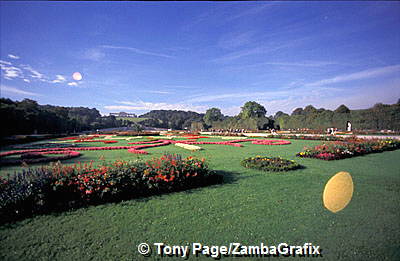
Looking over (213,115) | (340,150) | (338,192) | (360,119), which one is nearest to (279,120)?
(360,119)

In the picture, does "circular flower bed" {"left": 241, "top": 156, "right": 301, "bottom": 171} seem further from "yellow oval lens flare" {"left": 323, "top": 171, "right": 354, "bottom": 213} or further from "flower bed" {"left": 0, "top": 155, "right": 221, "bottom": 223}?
"flower bed" {"left": 0, "top": 155, "right": 221, "bottom": 223}

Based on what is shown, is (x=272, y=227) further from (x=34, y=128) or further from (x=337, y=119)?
(x=34, y=128)

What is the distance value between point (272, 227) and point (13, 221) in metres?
4.72

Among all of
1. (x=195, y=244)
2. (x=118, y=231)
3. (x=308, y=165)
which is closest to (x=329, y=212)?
(x=195, y=244)

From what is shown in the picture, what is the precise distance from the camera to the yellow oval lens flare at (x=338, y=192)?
4.19 metres

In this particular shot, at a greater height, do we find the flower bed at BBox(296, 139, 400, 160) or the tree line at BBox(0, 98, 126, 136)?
the tree line at BBox(0, 98, 126, 136)

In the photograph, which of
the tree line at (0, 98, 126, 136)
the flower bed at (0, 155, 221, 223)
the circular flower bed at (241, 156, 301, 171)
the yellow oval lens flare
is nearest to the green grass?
the yellow oval lens flare

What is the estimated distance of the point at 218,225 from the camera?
3340 millimetres

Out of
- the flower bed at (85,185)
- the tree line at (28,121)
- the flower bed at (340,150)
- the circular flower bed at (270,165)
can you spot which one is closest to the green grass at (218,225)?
the flower bed at (85,185)

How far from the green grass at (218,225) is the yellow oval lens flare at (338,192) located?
15 centimetres

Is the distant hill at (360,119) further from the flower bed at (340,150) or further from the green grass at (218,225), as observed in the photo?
the green grass at (218,225)

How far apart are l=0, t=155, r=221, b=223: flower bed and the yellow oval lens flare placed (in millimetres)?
3073

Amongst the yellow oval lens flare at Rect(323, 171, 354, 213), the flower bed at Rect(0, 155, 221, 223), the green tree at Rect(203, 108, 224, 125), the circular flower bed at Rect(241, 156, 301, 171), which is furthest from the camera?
the green tree at Rect(203, 108, 224, 125)

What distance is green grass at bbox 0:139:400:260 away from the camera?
9.04 feet
